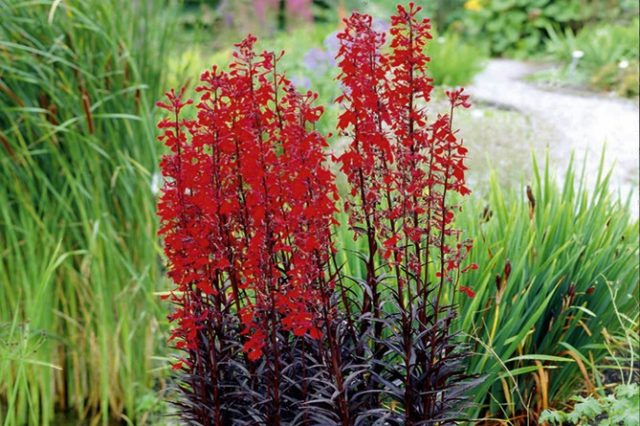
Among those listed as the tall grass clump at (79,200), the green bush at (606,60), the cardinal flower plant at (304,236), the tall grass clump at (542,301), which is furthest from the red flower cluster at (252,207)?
the green bush at (606,60)

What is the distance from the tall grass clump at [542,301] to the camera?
2.73 m

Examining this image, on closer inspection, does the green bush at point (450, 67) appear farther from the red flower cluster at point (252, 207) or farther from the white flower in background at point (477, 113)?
the red flower cluster at point (252, 207)

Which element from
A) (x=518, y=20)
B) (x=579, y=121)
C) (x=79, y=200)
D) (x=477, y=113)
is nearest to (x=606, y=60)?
(x=579, y=121)

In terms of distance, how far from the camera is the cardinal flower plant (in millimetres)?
1965

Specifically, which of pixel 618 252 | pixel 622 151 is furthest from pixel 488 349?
pixel 622 151

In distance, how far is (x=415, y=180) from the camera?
2.02 m

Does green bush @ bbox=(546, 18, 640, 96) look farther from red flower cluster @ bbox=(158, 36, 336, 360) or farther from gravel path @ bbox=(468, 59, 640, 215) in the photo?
red flower cluster @ bbox=(158, 36, 336, 360)

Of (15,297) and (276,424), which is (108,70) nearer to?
(15,297)

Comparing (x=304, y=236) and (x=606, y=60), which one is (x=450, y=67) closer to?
(x=606, y=60)

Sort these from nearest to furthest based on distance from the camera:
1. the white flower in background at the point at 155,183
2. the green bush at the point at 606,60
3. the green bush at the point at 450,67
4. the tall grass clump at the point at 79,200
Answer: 1. the tall grass clump at the point at 79,200
2. the white flower in background at the point at 155,183
3. the green bush at the point at 606,60
4. the green bush at the point at 450,67

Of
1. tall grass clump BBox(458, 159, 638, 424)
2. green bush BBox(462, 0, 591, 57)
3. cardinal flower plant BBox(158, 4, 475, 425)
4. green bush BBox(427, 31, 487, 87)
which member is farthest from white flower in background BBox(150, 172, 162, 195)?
green bush BBox(462, 0, 591, 57)

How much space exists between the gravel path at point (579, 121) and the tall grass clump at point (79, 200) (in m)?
2.38

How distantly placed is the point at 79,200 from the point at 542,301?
1.83 m

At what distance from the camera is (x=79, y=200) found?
11.4ft
